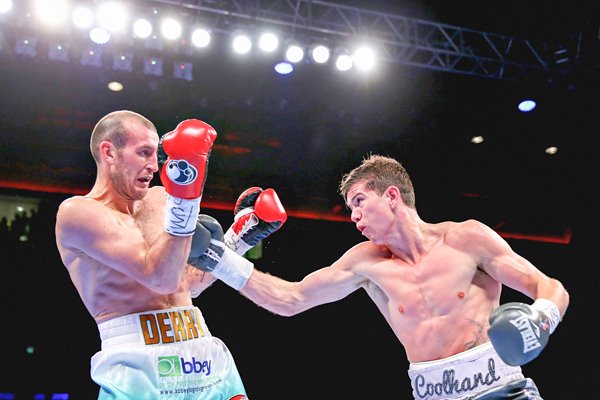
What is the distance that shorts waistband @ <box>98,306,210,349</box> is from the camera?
2.19 metres

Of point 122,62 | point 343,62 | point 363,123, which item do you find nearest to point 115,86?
point 122,62

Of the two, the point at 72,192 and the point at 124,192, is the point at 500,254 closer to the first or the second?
the point at 124,192

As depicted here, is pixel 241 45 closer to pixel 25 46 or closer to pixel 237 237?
pixel 25 46

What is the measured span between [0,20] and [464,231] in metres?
3.96

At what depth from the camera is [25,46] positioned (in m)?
Result: 5.33

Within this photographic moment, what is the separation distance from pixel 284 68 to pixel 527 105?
2.61 m

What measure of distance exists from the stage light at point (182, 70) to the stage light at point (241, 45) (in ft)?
1.71

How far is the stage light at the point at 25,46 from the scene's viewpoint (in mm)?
5297

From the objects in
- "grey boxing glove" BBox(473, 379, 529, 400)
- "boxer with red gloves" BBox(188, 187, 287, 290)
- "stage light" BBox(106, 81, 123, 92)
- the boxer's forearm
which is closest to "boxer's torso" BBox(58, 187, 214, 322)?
"boxer with red gloves" BBox(188, 187, 287, 290)

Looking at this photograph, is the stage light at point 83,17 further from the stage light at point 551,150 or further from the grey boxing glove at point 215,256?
the stage light at point 551,150

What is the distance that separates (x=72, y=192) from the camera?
21.9 feet

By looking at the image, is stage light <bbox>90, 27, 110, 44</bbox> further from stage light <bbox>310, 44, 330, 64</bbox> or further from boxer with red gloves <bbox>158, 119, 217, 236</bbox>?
boxer with red gloves <bbox>158, 119, 217, 236</bbox>

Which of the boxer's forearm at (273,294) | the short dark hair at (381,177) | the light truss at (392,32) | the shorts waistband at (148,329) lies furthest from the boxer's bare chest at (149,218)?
the light truss at (392,32)

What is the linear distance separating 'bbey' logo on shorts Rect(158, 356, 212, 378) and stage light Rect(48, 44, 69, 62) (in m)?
3.91
